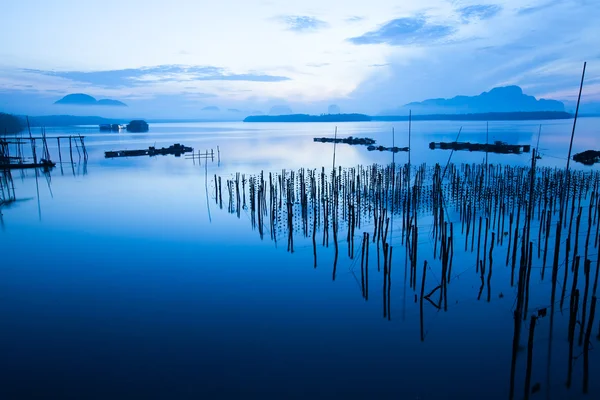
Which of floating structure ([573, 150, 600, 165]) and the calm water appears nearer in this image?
the calm water

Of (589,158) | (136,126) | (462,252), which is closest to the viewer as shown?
A: (462,252)

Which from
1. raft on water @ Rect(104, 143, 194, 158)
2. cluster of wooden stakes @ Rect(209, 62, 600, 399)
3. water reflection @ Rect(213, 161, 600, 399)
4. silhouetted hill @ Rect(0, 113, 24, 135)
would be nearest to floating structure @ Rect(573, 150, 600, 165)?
water reflection @ Rect(213, 161, 600, 399)

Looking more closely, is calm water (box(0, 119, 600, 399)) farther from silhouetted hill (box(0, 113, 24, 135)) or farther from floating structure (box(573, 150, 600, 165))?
silhouetted hill (box(0, 113, 24, 135))

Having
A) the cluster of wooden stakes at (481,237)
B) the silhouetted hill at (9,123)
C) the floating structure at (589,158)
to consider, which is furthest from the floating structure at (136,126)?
the floating structure at (589,158)

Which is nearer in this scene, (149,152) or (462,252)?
(462,252)

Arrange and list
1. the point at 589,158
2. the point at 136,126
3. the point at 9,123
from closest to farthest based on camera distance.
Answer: the point at 589,158 → the point at 9,123 → the point at 136,126

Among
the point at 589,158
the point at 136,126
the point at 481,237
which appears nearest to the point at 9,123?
the point at 136,126

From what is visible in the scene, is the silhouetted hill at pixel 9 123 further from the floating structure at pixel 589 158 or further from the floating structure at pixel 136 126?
the floating structure at pixel 589 158

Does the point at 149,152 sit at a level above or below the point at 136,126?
below

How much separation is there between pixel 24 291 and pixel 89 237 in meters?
3.27

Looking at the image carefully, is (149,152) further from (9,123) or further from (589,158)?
(9,123)

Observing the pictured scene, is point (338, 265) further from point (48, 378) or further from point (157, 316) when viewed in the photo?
point (48, 378)

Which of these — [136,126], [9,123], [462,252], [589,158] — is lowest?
[462,252]

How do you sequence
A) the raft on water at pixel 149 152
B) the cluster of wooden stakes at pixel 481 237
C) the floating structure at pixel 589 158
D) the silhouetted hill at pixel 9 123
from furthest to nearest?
the silhouetted hill at pixel 9 123
the raft on water at pixel 149 152
the floating structure at pixel 589 158
the cluster of wooden stakes at pixel 481 237
